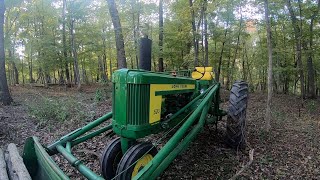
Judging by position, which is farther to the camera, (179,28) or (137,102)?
(179,28)

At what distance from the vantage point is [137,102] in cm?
275

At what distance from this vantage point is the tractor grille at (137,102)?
2.73 m

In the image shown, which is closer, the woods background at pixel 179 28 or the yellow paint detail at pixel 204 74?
the yellow paint detail at pixel 204 74

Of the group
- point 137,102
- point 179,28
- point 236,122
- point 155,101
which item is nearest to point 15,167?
point 137,102

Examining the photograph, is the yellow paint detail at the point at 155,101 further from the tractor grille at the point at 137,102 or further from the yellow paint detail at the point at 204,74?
the yellow paint detail at the point at 204,74

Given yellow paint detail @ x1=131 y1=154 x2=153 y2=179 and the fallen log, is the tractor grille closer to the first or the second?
yellow paint detail @ x1=131 y1=154 x2=153 y2=179

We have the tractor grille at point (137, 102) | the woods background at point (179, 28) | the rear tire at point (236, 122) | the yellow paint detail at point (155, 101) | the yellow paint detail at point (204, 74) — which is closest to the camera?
the tractor grille at point (137, 102)

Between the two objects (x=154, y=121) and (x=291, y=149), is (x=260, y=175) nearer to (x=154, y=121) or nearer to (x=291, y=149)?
(x=291, y=149)

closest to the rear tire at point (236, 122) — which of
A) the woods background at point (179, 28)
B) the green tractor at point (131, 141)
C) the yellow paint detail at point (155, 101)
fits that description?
the green tractor at point (131, 141)

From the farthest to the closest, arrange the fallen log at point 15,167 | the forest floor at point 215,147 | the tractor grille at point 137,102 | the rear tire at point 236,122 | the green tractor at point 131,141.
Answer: the rear tire at point 236,122 → the forest floor at point 215,147 → the tractor grille at point 137,102 → the green tractor at point 131,141 → the fallen log at point 15,167

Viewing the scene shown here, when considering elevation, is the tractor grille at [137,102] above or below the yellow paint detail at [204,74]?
below

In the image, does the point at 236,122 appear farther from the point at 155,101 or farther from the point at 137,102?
the point at 137,102

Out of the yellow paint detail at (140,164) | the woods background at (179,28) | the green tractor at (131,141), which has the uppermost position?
the woods background at (179,28)

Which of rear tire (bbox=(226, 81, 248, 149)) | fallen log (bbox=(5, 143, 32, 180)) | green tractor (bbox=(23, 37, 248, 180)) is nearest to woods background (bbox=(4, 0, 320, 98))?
rear tire (bbox=(226, 81, 248, 149))
